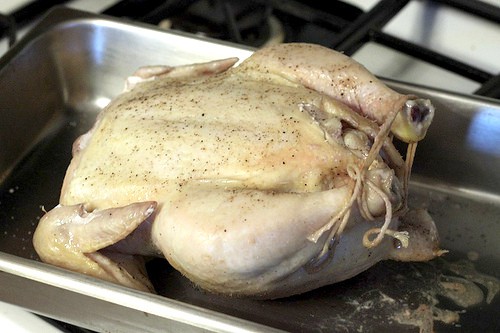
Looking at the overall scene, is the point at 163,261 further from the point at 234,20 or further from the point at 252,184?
the point at 234,20

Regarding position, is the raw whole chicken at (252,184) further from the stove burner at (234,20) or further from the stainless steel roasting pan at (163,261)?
the stove burner at (234,20)

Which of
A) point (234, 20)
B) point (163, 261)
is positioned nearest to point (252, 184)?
point (163, 261)

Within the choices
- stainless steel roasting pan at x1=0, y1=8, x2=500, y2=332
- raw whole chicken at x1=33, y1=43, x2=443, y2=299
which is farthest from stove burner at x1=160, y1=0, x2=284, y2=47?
raw whole chicken at x1=33, y1=43, x2=443, y2=299

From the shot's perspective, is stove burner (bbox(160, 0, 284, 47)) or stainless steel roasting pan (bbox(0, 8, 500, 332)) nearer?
stainless steel roasting pan (bbox(0, 8, 500, 332))

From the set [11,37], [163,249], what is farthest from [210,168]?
[11,37]

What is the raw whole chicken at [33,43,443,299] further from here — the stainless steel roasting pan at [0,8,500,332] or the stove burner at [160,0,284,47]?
the stove burner at [160,0,284,47]

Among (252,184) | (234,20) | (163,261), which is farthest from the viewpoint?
(234,20)
